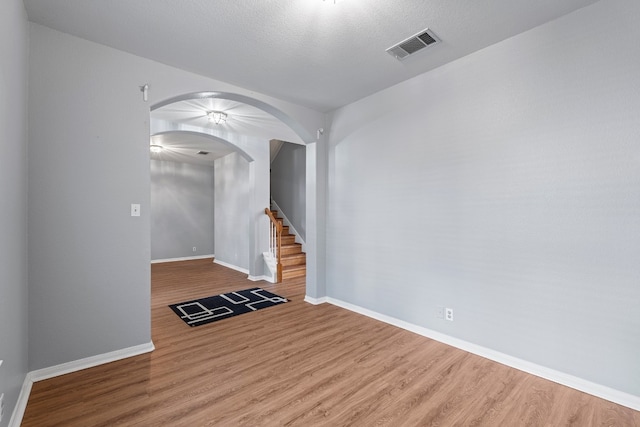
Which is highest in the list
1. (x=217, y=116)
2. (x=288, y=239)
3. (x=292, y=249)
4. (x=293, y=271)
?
(x=217, y=116)

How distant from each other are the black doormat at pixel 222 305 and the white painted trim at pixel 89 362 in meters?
0.68

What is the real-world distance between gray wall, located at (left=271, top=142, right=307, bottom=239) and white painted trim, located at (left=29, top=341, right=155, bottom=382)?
441 centimetres

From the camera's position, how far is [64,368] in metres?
2.20

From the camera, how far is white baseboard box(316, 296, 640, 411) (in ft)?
6.13

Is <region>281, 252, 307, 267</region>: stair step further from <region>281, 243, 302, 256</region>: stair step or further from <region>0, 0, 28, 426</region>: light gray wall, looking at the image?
<region>0, 0, 28, 426</region>: light gray wall

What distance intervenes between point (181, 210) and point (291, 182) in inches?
130

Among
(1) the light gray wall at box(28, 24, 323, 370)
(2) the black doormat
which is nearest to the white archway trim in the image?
(1) the light gray wall at box(28, 24, 323, 370)

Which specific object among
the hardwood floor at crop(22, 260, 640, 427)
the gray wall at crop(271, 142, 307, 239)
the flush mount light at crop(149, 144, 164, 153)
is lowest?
the hardwood floor at crop(22, 260, 640, 427)

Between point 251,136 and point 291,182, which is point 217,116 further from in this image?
point 291,182

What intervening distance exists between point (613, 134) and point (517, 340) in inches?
66.8

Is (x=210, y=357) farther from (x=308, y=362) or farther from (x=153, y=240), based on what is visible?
(x=153, y=240)

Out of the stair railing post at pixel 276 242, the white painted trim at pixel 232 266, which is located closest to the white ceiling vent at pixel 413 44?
the stair railing post at pixel 276 242

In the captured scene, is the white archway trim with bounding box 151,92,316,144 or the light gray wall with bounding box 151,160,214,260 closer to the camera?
the white archway trim with bounding box 151,92,316,144

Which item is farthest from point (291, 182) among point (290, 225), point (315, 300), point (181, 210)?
point (315, 300)
